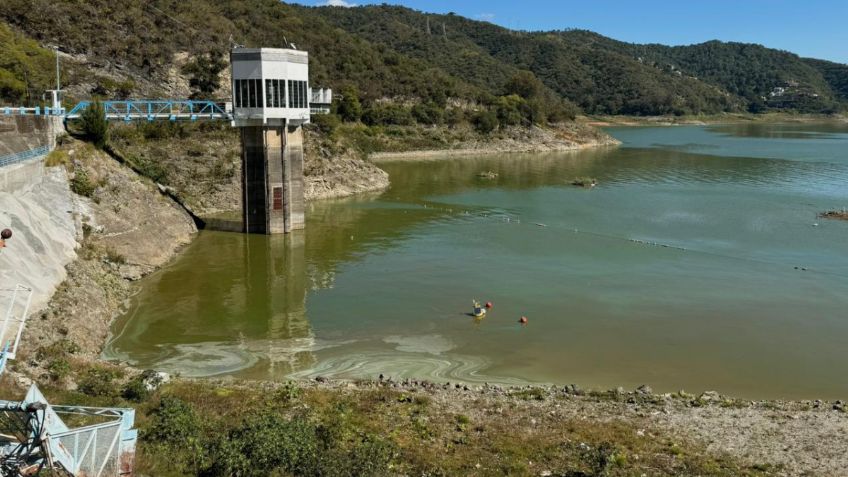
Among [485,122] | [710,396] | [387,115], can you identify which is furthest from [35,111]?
[485,122]

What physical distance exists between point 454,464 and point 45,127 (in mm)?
34884

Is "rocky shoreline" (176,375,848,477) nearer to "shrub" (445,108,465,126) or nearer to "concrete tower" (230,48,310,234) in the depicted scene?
"concrete tower" (230,48,310,234)

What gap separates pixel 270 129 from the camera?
1818 inches

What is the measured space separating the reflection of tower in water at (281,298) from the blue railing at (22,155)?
1247cm

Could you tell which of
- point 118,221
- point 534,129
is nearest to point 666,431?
point 118,221

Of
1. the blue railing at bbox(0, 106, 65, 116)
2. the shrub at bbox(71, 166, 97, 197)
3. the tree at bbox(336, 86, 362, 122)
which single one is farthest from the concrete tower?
the tree at bbox(336, 86, 362, 122)

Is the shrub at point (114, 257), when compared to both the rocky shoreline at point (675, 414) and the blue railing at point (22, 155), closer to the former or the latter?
the blue railing at point (22, 155)

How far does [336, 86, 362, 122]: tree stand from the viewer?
109 m

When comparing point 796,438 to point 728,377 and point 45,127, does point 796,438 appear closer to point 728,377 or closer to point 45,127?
point 728,377

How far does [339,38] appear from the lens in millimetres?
131750

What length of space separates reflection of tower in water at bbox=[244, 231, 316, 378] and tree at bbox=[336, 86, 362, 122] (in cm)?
6416

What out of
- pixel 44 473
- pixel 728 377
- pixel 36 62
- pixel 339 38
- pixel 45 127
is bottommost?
pixel 728 377

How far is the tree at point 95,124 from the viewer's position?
142 ft

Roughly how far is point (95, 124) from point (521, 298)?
2865 centimetres
